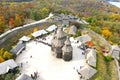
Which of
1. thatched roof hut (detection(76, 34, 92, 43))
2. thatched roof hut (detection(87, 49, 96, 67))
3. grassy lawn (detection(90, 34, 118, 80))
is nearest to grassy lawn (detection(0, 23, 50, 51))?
thatched roof hut (detection(76, 34, 92, 43))

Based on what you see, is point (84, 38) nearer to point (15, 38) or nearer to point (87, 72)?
point (87, 72)

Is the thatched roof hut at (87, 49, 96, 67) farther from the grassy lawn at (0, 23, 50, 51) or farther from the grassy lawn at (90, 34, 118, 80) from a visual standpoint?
the grassy lawn at (0, 23, 50, 51)

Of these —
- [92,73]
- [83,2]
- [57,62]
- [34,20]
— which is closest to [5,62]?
[57,62]

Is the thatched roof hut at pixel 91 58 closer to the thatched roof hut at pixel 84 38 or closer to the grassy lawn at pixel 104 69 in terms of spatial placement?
the grassy lawn at pixel 104 69

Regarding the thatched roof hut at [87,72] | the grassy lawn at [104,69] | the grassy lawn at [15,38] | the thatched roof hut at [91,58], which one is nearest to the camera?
the thatched roof hut at [87,72]

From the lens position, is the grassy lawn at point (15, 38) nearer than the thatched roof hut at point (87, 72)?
No

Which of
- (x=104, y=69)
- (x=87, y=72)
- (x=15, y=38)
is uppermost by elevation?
(x=87, y=72)

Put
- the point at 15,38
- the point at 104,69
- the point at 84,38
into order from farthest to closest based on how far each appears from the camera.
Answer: the point at 15,38 → the point at 84,38 → the point at 104,69

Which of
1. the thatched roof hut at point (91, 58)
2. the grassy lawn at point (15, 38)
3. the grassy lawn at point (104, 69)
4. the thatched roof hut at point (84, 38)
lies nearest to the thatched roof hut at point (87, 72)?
the grassy lawn at point (104, 69)

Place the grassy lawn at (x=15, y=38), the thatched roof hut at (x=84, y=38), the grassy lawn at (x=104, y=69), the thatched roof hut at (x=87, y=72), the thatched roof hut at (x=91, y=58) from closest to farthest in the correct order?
the thatched roof hut at (x=87, y=72) → the grassy lawn at (x=104, y=69) → the thatched roof hut at (x=91, y=58) → the grassy lawn at (x=15, y=38) → the thatched roof hut at (x=84, y=38)

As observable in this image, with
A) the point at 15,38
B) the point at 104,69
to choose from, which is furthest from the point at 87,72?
the point at 15,38

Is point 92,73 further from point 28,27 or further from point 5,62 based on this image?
point 28,27
